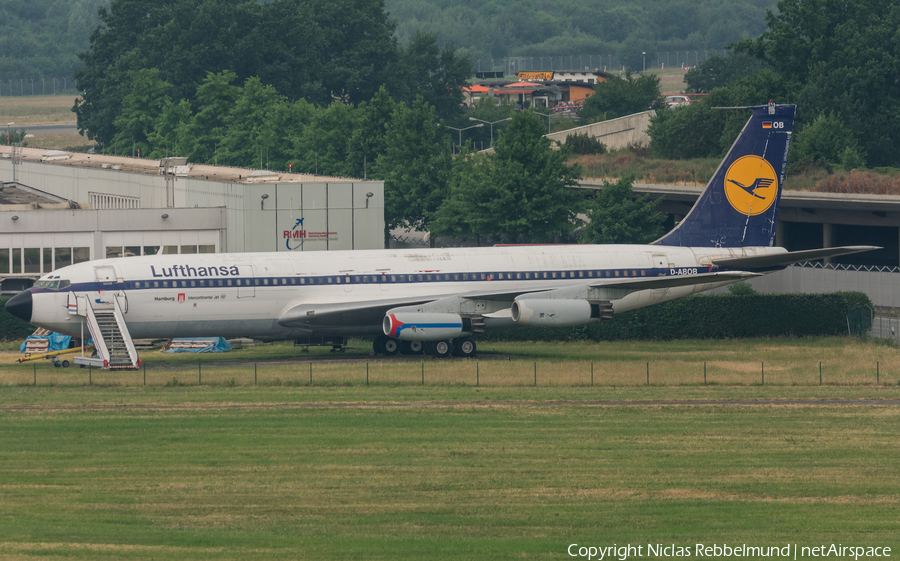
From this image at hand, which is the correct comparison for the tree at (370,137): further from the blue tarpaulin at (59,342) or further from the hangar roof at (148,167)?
the blue tarpaulin at (59,342)

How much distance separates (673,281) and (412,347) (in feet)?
41.7

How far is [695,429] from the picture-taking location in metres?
36.1

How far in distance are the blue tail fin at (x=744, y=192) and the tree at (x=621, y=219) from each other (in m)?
22.0

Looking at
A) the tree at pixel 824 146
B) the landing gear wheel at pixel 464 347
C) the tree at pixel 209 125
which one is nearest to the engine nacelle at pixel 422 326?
the landing gear wheel at pixel 464 347

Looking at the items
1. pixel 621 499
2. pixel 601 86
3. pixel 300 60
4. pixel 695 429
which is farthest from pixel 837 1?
pixel 621 499

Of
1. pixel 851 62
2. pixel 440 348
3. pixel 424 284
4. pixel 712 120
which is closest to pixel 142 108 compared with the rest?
pixel 712 120

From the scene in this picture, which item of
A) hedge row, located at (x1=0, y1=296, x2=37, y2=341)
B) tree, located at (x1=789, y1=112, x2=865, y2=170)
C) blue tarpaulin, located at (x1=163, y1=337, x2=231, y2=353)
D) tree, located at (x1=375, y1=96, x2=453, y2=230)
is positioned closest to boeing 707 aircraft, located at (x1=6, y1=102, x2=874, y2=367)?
blue tarpaulin, located at (x1=163, y1=337, x2=231, y2=353)

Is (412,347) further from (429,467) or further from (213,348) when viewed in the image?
(429,467)

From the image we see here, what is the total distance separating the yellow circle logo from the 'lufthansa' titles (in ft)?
83.5

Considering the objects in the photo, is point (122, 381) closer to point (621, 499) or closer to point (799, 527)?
point (621, 499)

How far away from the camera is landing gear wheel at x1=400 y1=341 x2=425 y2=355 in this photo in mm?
55625

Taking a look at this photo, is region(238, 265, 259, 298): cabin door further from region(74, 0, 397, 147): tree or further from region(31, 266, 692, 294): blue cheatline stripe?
region(74, 0, 397, 147): tree

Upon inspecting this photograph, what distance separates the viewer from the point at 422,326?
5241 cm

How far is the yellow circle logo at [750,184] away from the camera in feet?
196
